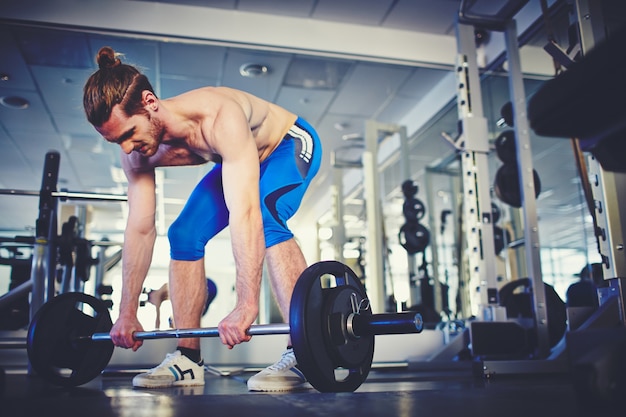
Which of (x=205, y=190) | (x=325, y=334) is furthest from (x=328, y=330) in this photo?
(x=205, y=190)

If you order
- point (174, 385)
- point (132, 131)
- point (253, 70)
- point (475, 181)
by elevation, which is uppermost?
point (253, 70)

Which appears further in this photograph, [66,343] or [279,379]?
[66,343]

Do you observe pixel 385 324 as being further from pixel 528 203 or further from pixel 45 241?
pixel 45 241

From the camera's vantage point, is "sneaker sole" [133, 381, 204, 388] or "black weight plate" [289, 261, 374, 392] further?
→ "sneaker sole" [133, 381, 204, 388]

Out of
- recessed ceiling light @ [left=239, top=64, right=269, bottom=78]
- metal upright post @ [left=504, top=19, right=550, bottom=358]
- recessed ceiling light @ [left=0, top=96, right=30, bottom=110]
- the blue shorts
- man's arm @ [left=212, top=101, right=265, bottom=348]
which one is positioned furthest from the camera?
recessed ceiling light @ [left=0, top=96, right=30, bottom=110]

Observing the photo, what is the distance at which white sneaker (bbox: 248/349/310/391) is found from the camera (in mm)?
1413

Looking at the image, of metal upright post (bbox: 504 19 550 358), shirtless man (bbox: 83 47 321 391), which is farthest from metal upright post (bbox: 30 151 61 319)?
metal upright post (bbox: 504 19 550 358)

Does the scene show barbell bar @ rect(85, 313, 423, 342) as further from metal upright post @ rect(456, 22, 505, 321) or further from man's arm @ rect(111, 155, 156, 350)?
metal upright post @ rect(456, 22, 505, 321)

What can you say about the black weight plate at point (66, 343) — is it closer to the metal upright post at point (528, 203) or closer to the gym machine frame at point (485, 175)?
the gym machine frame at point (485, 175)

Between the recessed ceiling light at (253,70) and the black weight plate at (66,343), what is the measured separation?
9.23 feet

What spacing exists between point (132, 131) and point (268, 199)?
0.45 m

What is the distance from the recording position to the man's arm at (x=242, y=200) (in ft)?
4.29

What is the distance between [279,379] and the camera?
56.2 inches

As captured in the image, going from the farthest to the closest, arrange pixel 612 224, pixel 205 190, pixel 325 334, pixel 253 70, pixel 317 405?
pixel 253 70, pixel 612 224, pixel 205 190, pixel 325 334, pixel 317 405
